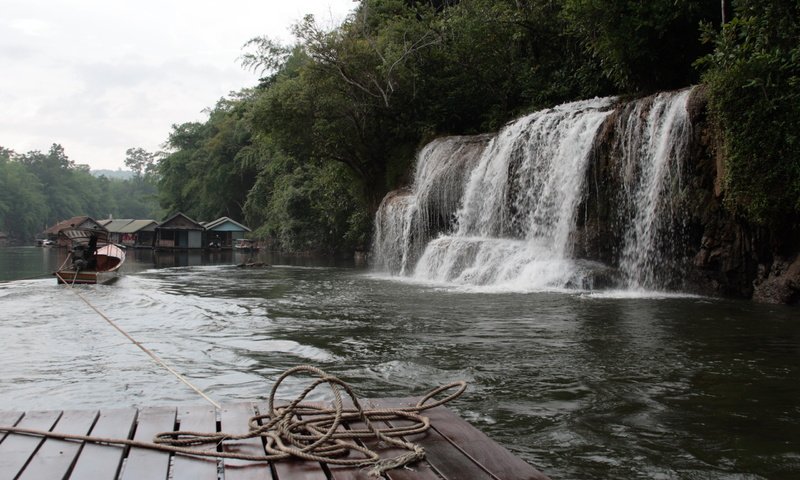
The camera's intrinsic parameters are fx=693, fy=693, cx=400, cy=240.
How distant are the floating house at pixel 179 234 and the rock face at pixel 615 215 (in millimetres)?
36944

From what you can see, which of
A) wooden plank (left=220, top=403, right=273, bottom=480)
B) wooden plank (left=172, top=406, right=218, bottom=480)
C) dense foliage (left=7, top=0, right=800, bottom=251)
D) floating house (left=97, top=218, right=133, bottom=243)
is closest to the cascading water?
dense foliage (left=7, top=0, right=800, bottom=251)

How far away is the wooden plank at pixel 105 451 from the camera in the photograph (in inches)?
109

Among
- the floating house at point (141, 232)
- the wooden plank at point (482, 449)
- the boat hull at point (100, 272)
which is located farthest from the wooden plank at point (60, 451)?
the floating house at point (141, 232)

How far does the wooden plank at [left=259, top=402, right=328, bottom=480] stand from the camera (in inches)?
109

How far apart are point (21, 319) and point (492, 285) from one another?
889cm

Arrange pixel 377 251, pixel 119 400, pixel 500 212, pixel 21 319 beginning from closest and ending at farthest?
pixel 119 400 → pixel 21 319 → pixel 500 212 → pixel 377 251

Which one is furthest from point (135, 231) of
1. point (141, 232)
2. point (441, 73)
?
point (441, 73)

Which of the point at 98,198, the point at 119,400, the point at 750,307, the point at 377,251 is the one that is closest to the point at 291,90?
the point at 377,251

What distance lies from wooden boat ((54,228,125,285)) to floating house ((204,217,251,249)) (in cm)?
2768

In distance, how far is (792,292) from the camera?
1152 cm

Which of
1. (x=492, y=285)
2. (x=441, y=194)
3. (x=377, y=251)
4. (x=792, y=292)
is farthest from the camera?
(x=377, y=251)

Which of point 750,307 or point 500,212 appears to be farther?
point 500,212

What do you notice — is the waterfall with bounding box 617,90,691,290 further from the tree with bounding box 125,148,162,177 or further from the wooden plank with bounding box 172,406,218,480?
the tree with bounding box 125,148,162,177

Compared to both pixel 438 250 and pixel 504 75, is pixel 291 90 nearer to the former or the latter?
pixel 504 75
